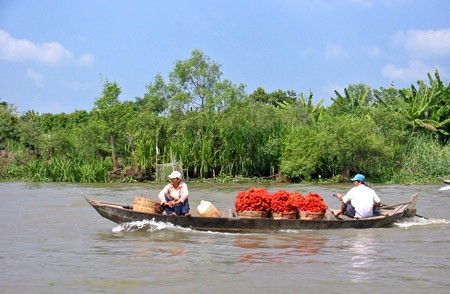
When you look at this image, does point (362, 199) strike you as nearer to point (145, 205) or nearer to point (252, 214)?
point (252, 214)

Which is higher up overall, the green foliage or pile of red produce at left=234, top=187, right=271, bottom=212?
the green foliage

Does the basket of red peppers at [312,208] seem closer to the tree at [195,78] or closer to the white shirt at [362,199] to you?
the white shirt at [362,199]

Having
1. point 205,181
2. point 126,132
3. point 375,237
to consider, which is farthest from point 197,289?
point 126,132

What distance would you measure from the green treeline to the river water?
11694 mm

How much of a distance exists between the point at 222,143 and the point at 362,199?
16015 mm

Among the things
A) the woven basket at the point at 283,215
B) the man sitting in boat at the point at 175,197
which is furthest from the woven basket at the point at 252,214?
the man sitting in boat at the point at 175,197

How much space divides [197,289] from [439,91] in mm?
24572

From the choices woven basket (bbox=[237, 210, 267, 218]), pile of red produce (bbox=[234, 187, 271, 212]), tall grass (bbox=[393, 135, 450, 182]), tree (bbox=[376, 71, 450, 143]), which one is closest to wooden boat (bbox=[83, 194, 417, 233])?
woven basket (bbox=[237, 210, 267, 218])

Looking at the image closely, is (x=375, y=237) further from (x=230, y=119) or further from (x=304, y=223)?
(x=230, y=119)

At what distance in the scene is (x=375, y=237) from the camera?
11.5 metres

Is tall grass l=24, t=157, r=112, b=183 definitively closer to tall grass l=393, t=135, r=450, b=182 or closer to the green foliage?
the green foliage

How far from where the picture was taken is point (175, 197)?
11.9 m

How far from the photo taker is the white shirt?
12.1 m

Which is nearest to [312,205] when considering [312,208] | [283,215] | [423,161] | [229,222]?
[312,208]
